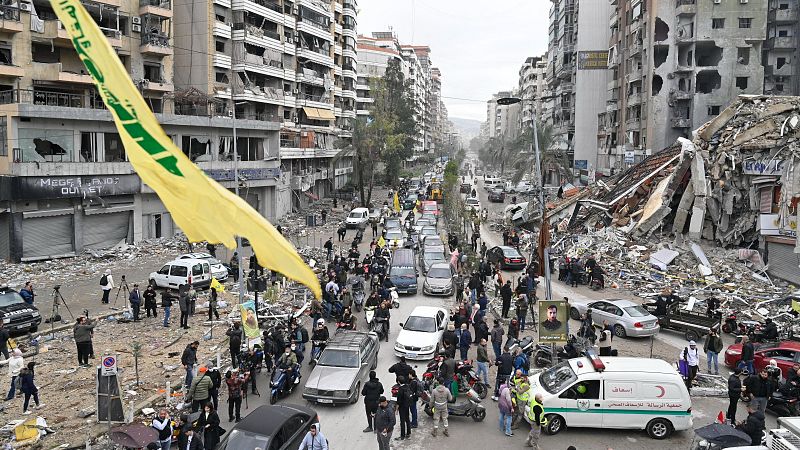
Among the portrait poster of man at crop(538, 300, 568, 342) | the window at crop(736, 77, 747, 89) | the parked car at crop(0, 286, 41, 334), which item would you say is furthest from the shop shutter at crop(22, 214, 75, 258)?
the window at crop(736, 77, 747, 89)

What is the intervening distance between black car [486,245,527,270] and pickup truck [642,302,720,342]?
35.4ft

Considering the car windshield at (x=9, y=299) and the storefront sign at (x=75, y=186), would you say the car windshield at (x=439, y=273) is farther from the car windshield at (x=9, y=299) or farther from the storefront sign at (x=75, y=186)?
the storefront sign at (x=75, y=186)

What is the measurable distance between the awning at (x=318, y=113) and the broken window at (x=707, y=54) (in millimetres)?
34972

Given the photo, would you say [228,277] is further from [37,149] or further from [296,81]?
[296,81]

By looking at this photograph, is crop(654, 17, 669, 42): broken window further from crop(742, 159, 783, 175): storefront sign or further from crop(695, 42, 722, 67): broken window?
crop(742, 159, 783, 175): storefront sign

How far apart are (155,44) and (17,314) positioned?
88.0 feet

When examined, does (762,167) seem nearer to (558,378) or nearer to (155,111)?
(558,378)

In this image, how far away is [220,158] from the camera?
42.5m

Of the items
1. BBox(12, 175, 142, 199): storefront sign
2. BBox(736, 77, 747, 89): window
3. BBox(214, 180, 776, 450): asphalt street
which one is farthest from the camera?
BBox(736, 77, 747, 89): window

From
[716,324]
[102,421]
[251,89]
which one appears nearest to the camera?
[102,421]

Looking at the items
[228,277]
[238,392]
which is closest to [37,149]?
[228,277]

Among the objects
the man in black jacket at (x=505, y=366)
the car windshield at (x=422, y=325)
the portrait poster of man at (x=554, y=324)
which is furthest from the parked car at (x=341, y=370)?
the portrait poster of man at (x=554, y=324)

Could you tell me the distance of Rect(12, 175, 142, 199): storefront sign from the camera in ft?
95.9

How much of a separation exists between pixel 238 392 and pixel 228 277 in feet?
50.5
